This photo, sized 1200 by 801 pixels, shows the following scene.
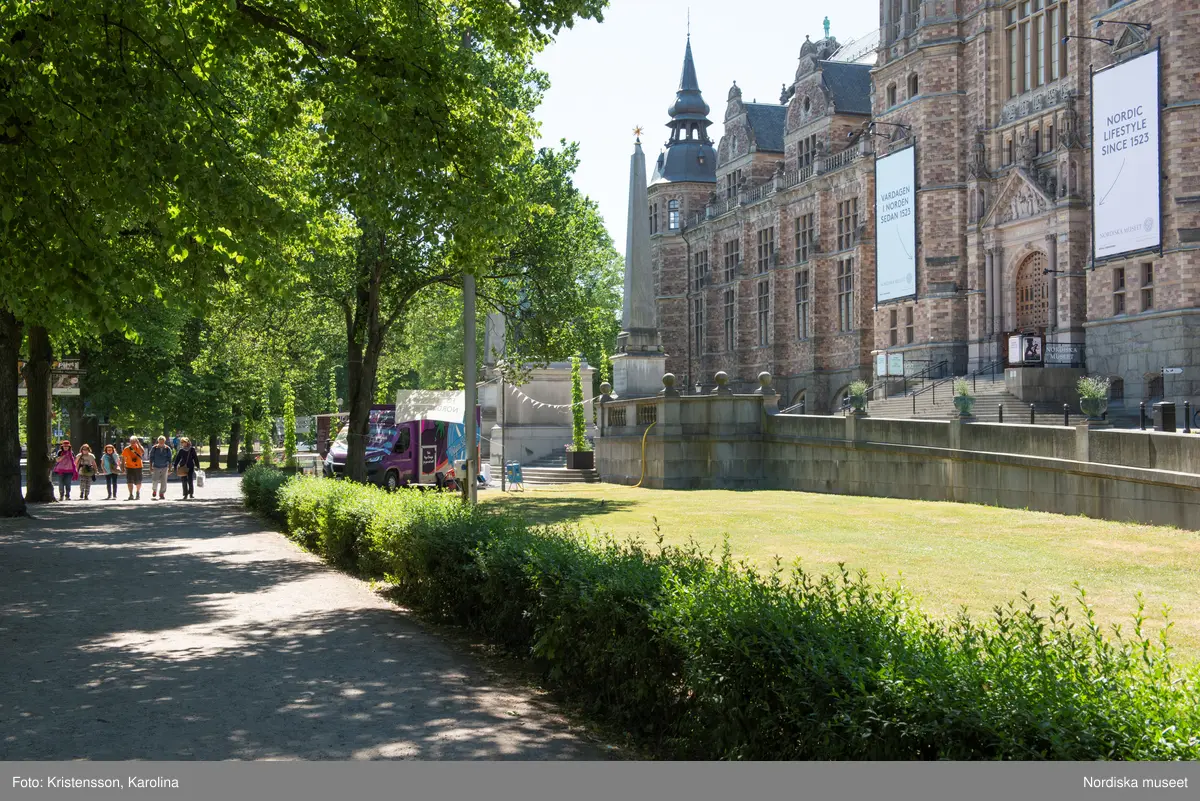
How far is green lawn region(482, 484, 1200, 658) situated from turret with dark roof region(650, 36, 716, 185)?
51.7m

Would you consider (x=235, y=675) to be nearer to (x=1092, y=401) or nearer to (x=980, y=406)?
(x=1092, y=401)

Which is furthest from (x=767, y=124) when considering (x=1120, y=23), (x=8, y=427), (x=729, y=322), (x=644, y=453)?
(x=8, y=427)

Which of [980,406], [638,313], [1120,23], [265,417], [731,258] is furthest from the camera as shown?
[731,258]

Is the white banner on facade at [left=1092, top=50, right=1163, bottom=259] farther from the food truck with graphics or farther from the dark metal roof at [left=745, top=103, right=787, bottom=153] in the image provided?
the dark metal roof at [left=745, top=103, right=787, bottom=153]

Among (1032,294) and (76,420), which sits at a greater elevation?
(1032,294)

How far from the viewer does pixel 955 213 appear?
4653 cm

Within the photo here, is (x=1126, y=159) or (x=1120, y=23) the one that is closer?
(x=1126, y=159)

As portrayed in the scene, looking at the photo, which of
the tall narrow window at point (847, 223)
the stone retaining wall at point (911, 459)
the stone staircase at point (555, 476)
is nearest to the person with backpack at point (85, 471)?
the stone staircase at point (555, 476)

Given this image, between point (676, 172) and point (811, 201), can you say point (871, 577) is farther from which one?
point (676, 172)

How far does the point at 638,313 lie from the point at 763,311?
105 feet

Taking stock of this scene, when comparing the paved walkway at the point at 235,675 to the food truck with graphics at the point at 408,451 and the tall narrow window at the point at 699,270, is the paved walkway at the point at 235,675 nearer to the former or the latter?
the food truck with graphics at the point at 408,451

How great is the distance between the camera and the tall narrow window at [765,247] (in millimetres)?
66319

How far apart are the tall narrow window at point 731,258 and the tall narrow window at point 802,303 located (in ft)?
24.8

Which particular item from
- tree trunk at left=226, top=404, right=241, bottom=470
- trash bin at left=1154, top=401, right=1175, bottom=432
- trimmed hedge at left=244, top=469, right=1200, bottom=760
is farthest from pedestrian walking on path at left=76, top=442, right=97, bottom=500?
trash bin at left=1154, top=401, right=1175, bottom=432
